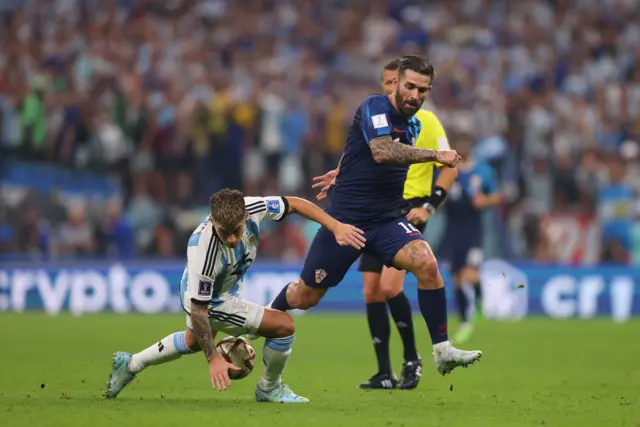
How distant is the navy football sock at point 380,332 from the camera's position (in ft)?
34.1

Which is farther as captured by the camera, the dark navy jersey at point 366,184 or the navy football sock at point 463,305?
the navy football sock at point 463,305

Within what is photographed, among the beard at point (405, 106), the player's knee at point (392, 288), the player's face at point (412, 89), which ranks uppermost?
the player's face at point (412, 89)

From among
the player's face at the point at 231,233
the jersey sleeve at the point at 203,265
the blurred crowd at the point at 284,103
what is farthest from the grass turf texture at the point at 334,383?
the blurred crowd at the point at 284,103

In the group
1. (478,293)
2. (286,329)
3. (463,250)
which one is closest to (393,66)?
(286,329)

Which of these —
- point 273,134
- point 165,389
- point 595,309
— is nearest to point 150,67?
point 273,134

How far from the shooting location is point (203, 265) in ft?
26.7

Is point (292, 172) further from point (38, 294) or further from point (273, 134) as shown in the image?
point (38, 294)

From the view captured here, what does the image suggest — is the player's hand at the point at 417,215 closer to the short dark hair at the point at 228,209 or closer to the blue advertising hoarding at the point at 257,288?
the short dark hair at the point at 228,209

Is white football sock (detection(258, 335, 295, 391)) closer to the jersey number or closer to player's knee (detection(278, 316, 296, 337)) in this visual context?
player's knee (detection(278, 316, 296, 337))

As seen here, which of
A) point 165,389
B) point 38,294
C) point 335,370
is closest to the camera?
point 165,389

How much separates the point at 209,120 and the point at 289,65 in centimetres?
294

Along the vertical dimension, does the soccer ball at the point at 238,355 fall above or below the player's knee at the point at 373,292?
below

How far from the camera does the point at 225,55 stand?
931 inches

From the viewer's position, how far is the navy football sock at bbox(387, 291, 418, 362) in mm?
10289
